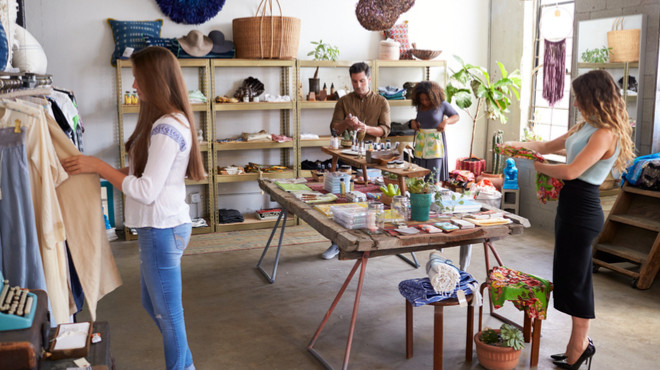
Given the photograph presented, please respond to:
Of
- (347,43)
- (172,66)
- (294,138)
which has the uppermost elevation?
(347,43)

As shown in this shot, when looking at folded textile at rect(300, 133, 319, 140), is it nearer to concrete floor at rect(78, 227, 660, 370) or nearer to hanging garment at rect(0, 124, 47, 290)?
concrete floor at rect(78, 227, 660, 370)

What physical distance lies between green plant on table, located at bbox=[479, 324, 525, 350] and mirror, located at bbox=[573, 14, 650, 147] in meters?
3.19

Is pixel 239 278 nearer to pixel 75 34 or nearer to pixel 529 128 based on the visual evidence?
pixel 75 34

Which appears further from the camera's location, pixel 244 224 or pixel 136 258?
pixel 244 224

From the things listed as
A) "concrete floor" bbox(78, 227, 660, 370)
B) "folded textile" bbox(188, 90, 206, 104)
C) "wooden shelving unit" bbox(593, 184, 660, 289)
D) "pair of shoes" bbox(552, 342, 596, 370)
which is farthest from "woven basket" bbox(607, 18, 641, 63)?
"folded textile" bbox(188, 90, 206, 104)

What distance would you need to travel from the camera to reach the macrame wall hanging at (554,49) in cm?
729

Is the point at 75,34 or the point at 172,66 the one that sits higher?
the point at 75,34

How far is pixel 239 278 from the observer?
555cm

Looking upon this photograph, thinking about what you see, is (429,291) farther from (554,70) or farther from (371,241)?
(554,70)

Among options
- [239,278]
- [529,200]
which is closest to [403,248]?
[239,278]

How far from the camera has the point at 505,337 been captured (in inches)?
147

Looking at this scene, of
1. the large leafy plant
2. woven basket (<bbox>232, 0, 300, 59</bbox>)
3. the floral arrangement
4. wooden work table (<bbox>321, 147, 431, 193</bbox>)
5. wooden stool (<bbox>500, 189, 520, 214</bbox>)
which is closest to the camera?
the floral arrangement

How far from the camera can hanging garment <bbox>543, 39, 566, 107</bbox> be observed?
7.29m

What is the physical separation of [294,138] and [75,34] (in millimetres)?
2629
